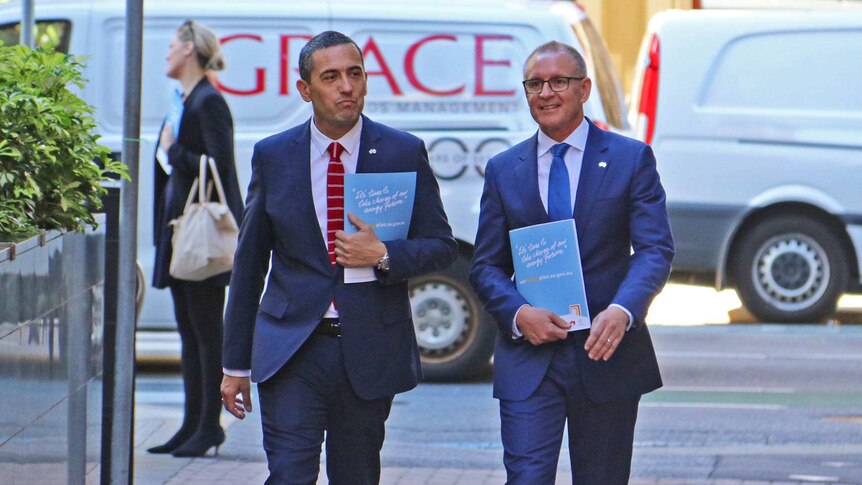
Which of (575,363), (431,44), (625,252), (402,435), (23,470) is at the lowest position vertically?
(402,435)

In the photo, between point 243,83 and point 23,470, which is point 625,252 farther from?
point 243,83

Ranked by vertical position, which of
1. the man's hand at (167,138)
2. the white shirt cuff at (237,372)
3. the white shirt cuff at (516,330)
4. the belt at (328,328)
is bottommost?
the white shirt cuff at (237,372)

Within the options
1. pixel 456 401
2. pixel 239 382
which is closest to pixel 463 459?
pixel 456 401

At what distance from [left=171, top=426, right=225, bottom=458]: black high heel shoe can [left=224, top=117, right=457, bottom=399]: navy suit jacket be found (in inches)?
106

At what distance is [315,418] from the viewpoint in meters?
4.75

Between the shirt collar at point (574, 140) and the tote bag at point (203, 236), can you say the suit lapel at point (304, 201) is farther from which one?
the tote bag at point (203, 236)

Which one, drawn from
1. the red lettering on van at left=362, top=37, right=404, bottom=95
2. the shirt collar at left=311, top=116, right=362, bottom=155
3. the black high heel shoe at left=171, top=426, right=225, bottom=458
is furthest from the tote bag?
the red lettering on van at left=362, top=37, right=404, bottom=95

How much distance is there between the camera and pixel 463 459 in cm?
776

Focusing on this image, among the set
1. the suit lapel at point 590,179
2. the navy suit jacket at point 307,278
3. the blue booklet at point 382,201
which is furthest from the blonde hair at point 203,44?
the suit lapel at point 590,179

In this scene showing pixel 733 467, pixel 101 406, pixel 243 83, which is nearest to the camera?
pixel 101 406

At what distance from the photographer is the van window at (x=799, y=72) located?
12953 millimetres

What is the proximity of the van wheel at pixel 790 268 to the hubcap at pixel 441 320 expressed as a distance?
356 centimetres

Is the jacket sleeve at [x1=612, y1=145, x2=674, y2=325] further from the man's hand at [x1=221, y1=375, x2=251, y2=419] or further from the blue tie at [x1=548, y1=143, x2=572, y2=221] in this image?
the man's hand at [x1=221, y1=375, x2=251, y2=419]

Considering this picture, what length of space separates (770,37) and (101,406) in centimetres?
822
